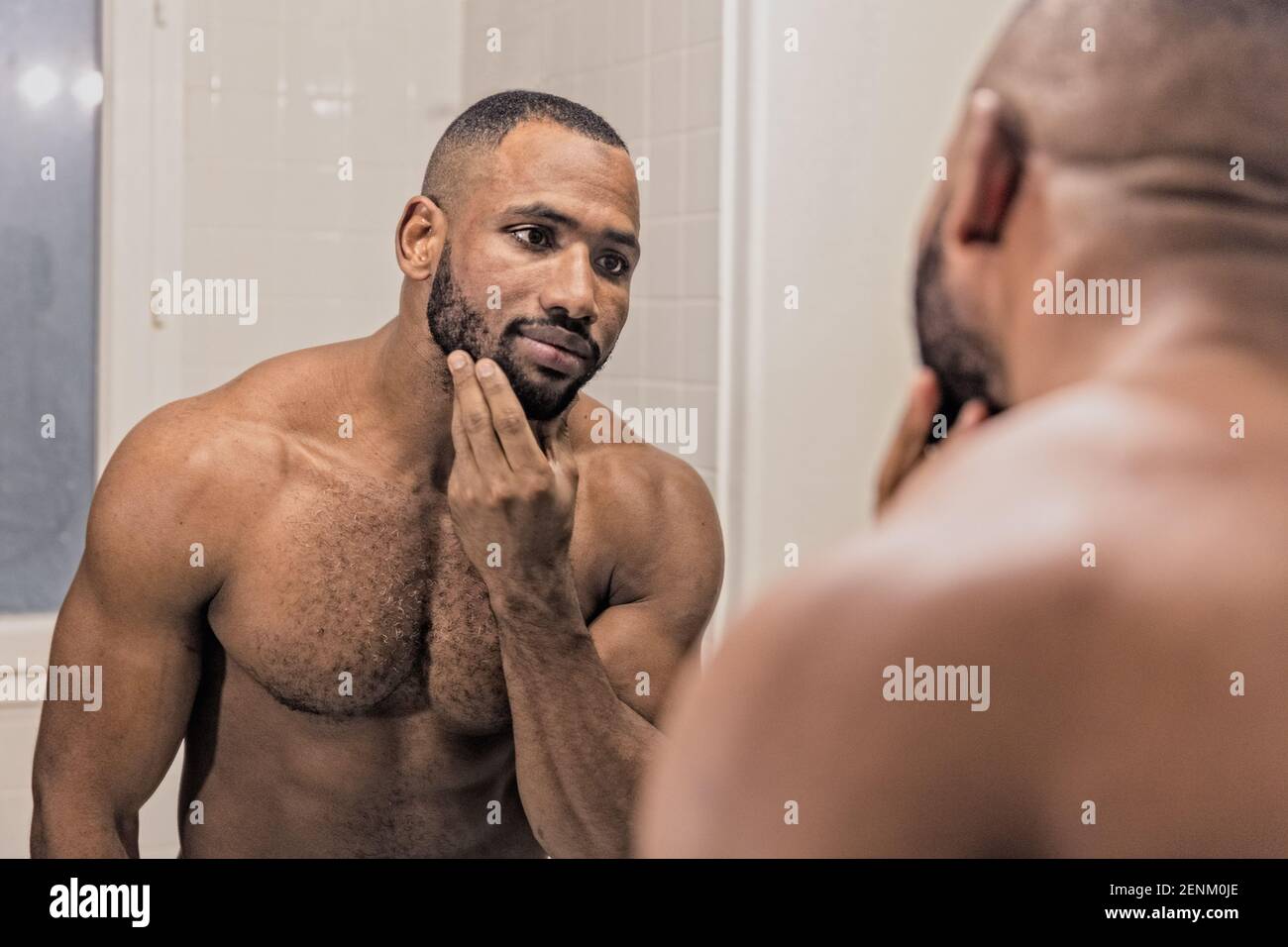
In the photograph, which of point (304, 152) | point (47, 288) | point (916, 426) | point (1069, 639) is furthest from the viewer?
point (304, 152)

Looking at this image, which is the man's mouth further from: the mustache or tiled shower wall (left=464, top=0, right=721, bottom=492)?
tiled shower wall (left=464, top=0, right=721, bottom=492)

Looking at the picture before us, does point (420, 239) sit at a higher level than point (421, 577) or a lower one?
higher

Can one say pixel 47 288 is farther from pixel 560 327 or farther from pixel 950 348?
pixel 950 348

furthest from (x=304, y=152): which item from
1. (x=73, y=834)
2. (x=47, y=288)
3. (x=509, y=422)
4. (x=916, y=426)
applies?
(x=916, y=426)

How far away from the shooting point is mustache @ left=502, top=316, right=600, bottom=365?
109 centimetres

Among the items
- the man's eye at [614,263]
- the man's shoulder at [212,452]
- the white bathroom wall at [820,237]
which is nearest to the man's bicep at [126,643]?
the man's shoulder at [212,452]

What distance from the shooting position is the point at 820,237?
146cm

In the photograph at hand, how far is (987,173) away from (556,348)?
2.31 feet

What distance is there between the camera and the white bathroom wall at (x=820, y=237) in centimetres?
143

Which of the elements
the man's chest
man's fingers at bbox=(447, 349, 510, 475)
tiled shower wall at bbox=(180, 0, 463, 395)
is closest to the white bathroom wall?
the man's chest

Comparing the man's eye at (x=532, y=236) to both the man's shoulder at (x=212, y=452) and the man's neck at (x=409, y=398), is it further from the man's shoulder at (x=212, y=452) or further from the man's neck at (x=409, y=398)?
the man's shoulder at (x=212, y=452)

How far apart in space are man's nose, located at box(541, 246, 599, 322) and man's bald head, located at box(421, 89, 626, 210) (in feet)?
0.40

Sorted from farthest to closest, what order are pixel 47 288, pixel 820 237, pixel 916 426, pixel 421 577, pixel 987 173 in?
pixel 47 288 → pixel 820 237 → pixel 421 577 → pixel 916 426 → pixel 987 173

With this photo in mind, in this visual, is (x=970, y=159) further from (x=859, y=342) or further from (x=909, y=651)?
(x=859, y=342)
